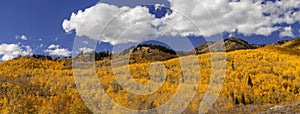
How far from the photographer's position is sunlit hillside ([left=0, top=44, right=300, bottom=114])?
87.9ft

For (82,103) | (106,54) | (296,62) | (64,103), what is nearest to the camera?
(82,103)

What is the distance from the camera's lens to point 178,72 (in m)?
43.0

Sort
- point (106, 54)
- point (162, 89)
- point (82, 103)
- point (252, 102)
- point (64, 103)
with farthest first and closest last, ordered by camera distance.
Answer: point (106, 54)
point (162, 89)
point (252, 102)
point (64, 103)
point (82, 103)

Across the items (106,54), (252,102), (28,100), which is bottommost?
(252,102)

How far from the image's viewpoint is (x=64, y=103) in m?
27.6

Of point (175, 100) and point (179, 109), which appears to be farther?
point (175, 100)

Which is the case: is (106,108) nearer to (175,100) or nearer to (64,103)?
(64,103)

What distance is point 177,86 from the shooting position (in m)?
35.1

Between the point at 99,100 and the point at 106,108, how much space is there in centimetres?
212

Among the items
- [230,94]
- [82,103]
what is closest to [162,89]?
[230,94]

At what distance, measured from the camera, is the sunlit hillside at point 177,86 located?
26.8m

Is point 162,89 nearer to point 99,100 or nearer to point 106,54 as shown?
point 99,100

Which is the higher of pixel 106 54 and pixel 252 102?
pixel 106 54

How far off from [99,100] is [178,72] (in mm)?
16524
